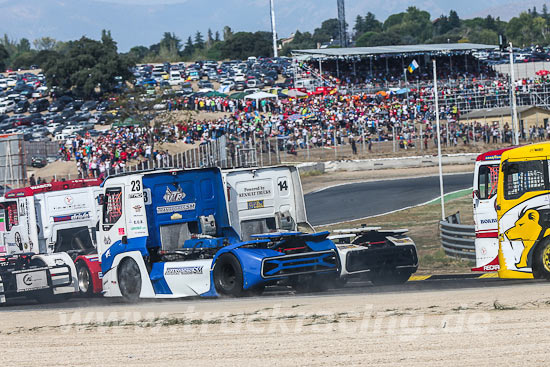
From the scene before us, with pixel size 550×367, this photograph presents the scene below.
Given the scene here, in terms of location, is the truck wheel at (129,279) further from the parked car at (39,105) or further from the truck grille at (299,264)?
the parked car at (39,105)

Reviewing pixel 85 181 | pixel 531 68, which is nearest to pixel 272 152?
pixel 85 181

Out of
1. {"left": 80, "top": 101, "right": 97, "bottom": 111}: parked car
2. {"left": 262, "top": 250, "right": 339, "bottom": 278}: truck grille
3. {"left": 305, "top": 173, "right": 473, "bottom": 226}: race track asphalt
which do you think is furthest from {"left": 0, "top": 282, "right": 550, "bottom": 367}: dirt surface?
{"left": 80, "top": 101, "right": 97, "bottom": 111}: parked car

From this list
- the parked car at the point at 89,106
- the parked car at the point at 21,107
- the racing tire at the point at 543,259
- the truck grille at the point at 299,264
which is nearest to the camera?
the racing tire at the point at 543,259

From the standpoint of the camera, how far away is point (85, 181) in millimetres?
21891

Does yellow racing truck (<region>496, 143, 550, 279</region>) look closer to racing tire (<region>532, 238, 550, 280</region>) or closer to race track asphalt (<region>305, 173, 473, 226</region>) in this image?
racing tire (<region>532, 238, 550, 280</region>)

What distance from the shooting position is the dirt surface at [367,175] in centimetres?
4688

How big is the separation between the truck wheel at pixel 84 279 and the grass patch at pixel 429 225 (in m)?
7.45

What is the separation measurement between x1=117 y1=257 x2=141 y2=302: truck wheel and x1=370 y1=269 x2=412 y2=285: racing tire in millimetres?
4542

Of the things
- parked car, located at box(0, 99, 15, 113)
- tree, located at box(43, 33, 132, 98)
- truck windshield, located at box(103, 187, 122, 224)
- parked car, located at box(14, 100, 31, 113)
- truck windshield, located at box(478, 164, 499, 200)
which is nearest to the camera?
truck windshield, located at box(478, 164, 499, 200)

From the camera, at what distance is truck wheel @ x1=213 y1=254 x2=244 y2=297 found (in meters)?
15.0

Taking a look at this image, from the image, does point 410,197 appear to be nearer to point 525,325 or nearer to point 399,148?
point 399,148

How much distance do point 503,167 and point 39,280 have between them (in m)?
9.80

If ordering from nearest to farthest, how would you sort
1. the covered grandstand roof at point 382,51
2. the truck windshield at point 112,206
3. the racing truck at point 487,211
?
1. the racing truck at point 487,211
2. the truck windshield at point 112,206
3. the covered grandstand roof at point 382,51

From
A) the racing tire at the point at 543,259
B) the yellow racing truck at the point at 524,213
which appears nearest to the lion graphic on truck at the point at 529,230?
the yellow racing truck at the point at 524,213
